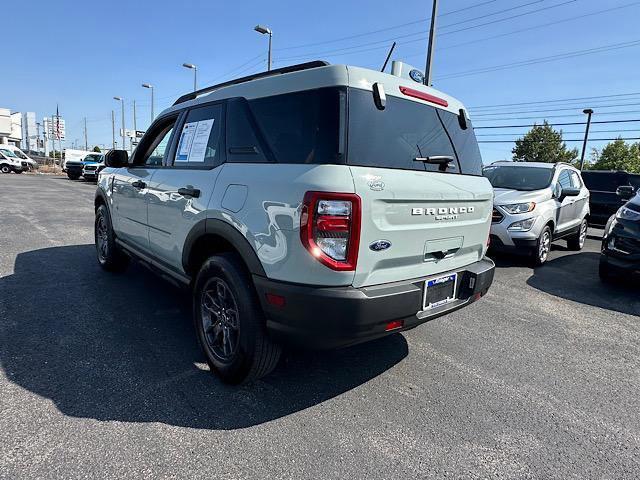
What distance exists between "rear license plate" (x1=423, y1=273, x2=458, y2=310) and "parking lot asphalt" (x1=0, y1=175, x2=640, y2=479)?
25.8 inches

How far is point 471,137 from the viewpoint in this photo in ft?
10.9

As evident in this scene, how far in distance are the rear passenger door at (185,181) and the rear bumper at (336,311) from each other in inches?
39.4

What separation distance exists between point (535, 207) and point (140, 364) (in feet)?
19.8

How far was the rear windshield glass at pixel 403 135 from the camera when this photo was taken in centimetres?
227

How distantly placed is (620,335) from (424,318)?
9.34 ft

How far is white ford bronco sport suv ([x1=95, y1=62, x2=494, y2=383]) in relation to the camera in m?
2.14

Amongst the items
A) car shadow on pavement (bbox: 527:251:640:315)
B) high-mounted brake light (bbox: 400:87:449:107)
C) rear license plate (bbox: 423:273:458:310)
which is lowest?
car shadow on pavement (bbox: 527:251:640:315)

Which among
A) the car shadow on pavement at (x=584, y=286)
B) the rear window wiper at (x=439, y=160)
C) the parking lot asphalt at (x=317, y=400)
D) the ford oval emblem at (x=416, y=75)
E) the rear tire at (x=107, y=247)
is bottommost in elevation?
the parking lot asphalt at (x=317, y=400)

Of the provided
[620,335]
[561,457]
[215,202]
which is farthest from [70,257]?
[620,335]

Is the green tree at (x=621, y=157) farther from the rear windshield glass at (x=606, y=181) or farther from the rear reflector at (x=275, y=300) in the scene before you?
the rear reflector at (x=275, y=300)

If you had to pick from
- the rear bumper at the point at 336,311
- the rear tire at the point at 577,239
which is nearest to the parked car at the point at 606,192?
the rear tire at the point at 577,239

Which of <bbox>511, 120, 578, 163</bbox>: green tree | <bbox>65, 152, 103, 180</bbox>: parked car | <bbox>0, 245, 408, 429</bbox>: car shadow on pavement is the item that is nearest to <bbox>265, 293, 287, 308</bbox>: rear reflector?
<bbox>0, 245, 408, 429</bbox>: car shadow on pavement

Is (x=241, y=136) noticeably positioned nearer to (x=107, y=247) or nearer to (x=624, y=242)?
(x=107, y=247)

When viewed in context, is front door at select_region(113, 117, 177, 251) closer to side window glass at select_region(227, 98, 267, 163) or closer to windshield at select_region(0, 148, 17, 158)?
side window glass at select_region(227, 98, 267, 163)
